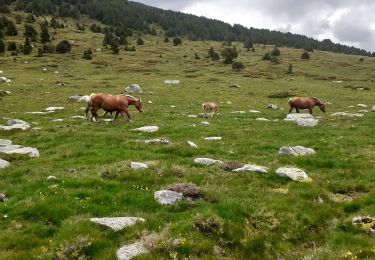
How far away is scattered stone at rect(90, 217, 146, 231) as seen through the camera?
37.4ft

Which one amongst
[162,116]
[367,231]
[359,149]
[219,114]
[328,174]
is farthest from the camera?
[219,114]

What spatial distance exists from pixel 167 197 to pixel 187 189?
81cm

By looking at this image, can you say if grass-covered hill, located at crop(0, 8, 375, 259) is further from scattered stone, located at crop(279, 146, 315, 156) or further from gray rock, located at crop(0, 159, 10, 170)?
scattered stone, located at crop(279, 146, 315, 156)

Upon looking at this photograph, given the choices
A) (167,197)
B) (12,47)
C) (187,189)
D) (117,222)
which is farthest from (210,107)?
(12,47)

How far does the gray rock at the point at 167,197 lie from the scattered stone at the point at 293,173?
14.6 feet

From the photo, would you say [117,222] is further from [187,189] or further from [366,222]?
[366,222]

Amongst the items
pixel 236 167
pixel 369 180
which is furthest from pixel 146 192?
pixel 369 180

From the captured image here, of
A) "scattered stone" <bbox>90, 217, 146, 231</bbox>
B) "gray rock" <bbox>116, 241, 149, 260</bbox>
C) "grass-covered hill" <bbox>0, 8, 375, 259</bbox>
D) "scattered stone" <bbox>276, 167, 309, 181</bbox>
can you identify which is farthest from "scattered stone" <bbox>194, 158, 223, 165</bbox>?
"gray rock" <bbox>116, 241, 149, 260</bbox>

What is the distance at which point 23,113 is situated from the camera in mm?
34500

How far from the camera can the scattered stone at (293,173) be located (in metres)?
16.0

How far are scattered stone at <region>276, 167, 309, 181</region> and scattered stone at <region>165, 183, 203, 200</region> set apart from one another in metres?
3.64

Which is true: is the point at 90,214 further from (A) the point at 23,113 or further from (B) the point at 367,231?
(A) the point at 23,113

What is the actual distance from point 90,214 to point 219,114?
24532 millimetres

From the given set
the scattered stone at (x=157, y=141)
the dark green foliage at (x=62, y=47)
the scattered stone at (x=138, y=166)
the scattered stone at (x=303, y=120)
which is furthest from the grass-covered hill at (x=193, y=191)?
the dark green foliage at (x=62, y=47)
